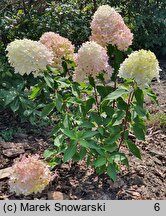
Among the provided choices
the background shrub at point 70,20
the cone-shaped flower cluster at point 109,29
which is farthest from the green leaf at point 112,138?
the background shrub at point 70,20

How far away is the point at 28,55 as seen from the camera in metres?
2.34

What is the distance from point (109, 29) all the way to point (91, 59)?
270mm

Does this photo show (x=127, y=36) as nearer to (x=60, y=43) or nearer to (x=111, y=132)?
(x=60, y=43)

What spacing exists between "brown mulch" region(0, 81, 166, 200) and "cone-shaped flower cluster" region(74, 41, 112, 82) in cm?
81

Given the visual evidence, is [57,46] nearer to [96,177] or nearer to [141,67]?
[141,67]

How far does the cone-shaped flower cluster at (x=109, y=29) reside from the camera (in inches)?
98.0

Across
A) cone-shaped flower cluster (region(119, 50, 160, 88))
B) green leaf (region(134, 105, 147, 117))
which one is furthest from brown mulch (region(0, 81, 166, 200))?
cone-shaped flower cluster (region(119, 50, 160, 88))

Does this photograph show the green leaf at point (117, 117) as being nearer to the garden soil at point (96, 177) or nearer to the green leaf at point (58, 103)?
the green leaf at point (58, 103)

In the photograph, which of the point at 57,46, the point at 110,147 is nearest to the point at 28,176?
the point at 110,147

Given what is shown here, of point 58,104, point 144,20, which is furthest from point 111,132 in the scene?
point 144,20

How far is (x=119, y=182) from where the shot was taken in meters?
2.90

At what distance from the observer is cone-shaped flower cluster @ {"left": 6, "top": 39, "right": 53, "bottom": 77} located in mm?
2350

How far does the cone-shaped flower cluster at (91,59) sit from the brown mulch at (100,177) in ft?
2.67

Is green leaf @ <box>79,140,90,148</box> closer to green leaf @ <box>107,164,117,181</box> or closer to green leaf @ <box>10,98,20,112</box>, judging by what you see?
green leaf @ <box>107,164,117,181</box>
